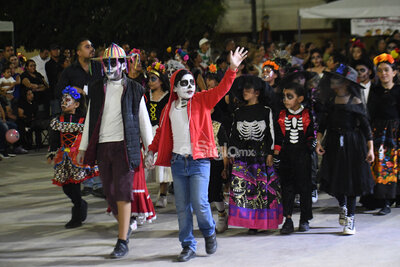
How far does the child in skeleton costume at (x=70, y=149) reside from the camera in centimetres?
759

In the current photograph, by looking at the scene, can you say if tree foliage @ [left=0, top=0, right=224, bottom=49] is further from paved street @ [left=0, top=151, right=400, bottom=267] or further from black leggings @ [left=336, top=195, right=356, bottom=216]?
black leggings @ [left=336, top=195, right=356, bottom=216]

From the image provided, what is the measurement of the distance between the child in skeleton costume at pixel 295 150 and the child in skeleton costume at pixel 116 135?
1694 mm

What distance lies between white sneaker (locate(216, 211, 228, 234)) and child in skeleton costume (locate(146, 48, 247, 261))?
33.9 inches

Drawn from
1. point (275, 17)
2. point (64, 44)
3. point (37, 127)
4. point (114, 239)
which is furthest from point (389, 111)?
point (275, 17)

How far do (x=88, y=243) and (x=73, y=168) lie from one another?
1.02 meters

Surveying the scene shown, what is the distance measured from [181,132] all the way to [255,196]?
132cm

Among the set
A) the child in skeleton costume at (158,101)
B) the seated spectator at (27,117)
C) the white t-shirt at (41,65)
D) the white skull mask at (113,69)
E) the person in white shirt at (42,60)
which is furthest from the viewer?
the person in white shirt at (42,60)

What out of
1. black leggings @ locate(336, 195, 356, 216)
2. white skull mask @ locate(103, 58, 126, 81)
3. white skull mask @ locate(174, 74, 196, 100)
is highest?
white skull mask @ locate(103, 58, 126, 81)

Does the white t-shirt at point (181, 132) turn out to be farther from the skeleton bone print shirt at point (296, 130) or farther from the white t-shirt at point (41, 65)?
the white t-shirt at point (41, 65)

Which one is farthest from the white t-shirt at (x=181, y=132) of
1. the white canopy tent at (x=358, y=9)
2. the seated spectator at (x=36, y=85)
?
the white canopy tent at (x=358, y=9)

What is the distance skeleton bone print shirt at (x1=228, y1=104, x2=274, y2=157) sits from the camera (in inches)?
278

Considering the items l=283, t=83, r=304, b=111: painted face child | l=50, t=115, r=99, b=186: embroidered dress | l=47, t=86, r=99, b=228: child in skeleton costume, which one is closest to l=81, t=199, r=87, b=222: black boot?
l=47, t=86, r=99, b=228: child in skeleton costume

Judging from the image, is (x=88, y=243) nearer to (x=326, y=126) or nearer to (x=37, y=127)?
(x=326, y=126)

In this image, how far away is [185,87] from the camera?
6328 millimetres
